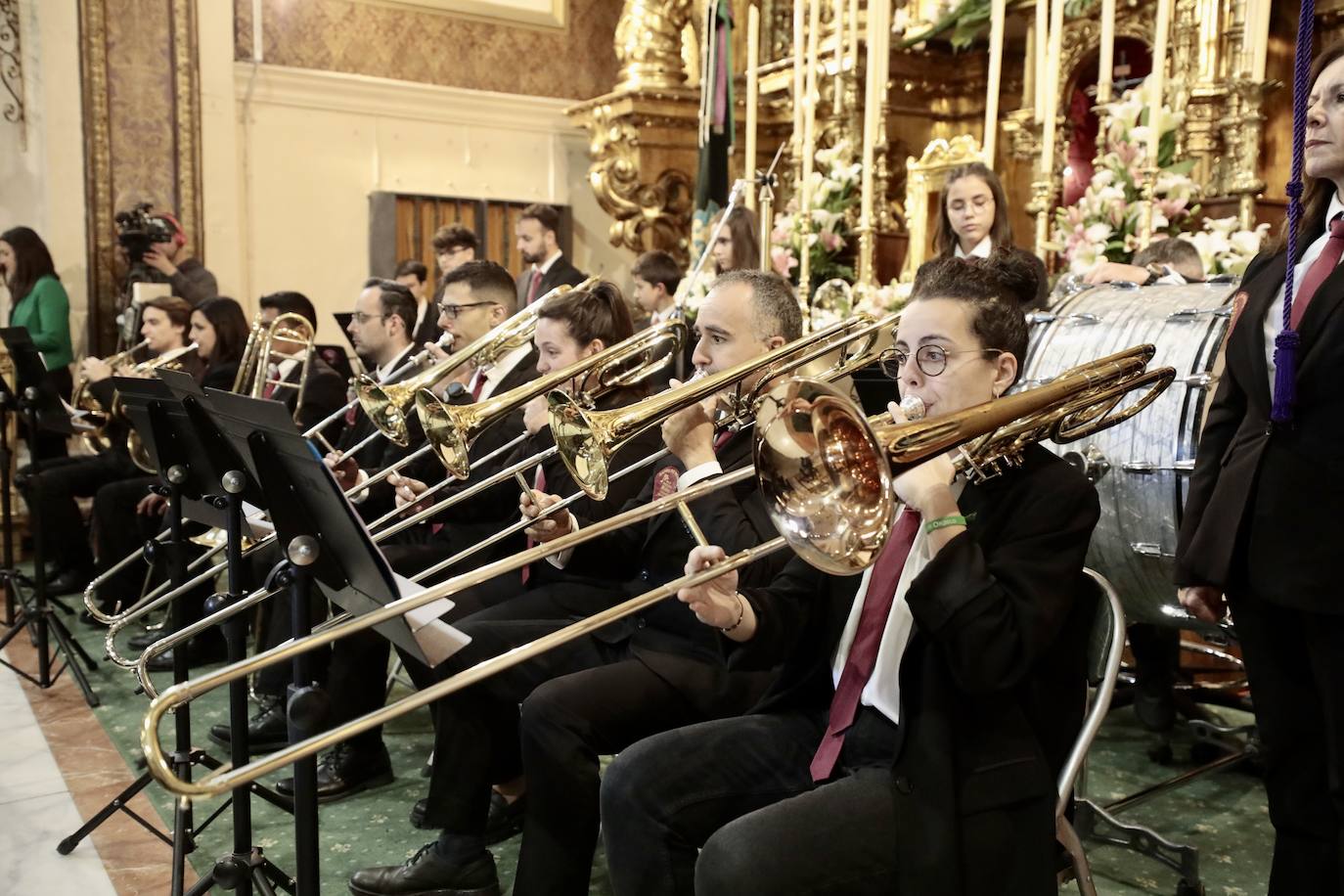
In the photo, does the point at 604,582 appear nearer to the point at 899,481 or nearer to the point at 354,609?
the point at 354,609

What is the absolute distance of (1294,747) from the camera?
6.86 feet

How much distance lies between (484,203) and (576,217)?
2.39ft

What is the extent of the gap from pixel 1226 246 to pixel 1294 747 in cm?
202

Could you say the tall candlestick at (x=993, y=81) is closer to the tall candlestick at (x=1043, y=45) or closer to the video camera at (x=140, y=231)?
the tall candlestick at (x=1043, y=45)

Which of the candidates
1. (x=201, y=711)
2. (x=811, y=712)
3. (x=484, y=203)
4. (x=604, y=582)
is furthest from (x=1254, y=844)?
(x=484, y=203)

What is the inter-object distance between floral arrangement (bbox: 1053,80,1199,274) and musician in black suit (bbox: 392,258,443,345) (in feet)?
9.41

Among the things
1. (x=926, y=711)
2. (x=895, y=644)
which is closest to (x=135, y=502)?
(x=895, y=644)

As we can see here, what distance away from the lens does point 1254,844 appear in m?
2.94

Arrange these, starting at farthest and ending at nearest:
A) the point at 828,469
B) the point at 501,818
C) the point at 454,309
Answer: the point at 454,309, the point at 501,818, the point at 828,469

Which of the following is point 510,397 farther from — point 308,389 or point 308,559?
point 308,389

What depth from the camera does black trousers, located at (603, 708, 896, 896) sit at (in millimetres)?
1777

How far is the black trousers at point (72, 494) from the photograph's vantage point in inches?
222

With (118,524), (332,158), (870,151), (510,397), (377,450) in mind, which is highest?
(332,158)

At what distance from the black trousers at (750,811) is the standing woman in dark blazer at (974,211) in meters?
1.94
